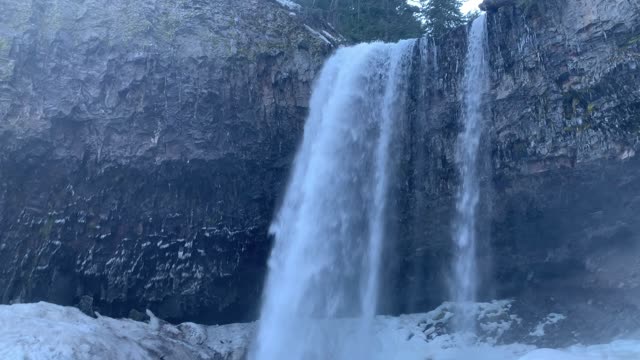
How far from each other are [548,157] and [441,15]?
1469 cm

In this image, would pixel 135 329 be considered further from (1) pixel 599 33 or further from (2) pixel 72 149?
(1) pixel 599 33

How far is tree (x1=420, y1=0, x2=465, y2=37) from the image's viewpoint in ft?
97.3

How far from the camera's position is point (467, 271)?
19609 mm

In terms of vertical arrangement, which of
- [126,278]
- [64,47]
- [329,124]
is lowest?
[126,278]

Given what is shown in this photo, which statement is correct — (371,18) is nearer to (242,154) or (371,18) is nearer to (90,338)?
(242,154)

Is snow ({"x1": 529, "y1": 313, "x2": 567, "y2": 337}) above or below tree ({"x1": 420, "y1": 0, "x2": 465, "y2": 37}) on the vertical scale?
below

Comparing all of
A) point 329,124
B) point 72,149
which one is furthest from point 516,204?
point 72,149

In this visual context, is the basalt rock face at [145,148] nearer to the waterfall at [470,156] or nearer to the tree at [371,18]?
the waterfall at [470,156]

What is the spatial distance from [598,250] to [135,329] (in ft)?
43.3

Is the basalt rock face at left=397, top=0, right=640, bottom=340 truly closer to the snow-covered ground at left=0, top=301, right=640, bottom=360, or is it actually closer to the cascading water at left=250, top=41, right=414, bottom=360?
the cascading water at left=250, top=41, right=414, bottom=360

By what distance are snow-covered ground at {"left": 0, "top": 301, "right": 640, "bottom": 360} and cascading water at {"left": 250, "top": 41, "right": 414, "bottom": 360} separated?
832mm

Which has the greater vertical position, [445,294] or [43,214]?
[43,214]

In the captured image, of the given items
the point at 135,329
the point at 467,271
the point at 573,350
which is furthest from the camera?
the point at 467,271

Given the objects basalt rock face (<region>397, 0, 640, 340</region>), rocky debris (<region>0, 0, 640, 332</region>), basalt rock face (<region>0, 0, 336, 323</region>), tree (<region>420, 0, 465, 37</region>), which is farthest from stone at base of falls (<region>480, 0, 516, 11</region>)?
tree (<region>420, 0, 465, 37</region>)
